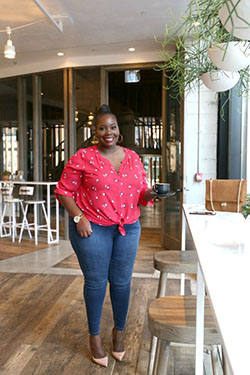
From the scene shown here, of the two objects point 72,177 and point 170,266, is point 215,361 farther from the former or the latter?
point 72,177

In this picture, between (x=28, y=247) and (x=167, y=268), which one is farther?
(x=28, y=247)

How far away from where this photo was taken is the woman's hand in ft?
6.50

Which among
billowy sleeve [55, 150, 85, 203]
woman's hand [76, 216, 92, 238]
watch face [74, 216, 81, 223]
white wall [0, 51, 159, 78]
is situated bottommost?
woman's hand [76, 216, 92, 238]

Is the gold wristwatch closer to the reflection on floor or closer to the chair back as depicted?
the reflection on floor

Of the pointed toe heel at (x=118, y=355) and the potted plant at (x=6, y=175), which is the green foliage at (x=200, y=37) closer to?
the pointed toe heel at (x=118, y=355)

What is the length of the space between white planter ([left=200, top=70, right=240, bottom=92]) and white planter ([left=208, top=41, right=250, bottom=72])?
0.41 m

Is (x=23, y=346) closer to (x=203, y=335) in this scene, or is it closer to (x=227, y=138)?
(x=203, y=335)

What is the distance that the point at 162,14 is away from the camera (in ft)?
13.1

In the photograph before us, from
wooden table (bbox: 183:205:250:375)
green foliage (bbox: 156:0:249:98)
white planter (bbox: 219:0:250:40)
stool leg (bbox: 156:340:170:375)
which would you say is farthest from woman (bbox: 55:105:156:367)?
white planter (bbox: 219:0:250:40)

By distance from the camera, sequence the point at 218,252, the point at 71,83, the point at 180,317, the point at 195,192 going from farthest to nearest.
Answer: the point at 71,83, the point at 195,192, the point at 180,317, the point at 218,252

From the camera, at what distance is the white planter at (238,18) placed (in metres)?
0.94

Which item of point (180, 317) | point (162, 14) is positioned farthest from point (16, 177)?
point (180, 317)

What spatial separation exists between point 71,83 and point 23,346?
426 cm

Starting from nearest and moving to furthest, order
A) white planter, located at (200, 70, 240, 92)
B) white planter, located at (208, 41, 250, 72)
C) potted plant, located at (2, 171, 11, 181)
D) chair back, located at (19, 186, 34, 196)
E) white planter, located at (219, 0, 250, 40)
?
white planter, located at (219, 0, 250, 40) → white planter, located at (208, 41, 250, 72) → white planter, located at (200, 70, 240, 92) → chair back, located at (19, 186, 34, 196) → potted plant, located at (2, 171, 11, 181)
